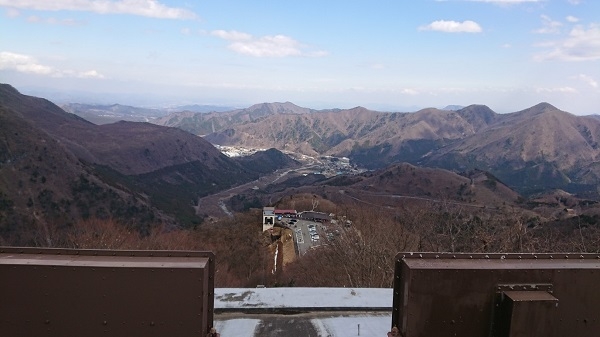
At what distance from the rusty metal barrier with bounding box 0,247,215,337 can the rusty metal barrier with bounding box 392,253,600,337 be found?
6.91 feet

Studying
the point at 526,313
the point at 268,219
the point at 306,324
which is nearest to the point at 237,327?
the point at 306,324

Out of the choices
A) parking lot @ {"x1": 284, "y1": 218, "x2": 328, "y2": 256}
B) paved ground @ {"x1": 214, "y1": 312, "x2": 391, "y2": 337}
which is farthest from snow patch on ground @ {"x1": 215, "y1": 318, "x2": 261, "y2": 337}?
parking lot @ {"x1": 284, "y1": 218, "x2": 328, "y2": 256}

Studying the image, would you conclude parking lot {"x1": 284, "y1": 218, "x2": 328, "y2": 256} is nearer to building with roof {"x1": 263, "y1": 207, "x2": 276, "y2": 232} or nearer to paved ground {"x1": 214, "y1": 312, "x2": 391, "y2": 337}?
building with roof {"x1": 263, "y1": 207, "x2": 276, "y2": 232}

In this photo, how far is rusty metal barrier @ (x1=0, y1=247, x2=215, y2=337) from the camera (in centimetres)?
407

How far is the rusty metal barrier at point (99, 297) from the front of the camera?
4.07m

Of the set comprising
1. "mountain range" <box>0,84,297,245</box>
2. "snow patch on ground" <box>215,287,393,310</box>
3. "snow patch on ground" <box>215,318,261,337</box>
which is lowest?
"mountain range" <box>0,84,297,245</box>

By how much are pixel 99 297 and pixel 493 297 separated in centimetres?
390

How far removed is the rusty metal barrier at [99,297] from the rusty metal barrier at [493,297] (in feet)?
6.91

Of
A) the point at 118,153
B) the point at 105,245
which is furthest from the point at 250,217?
the point at 118,153

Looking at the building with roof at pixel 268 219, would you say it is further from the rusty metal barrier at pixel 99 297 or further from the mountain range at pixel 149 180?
the rusty metal barrier at pixel 99 297

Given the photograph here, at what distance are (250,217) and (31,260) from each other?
49.4 metres

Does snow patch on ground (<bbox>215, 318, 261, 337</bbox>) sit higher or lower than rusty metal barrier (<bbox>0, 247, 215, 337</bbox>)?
lower

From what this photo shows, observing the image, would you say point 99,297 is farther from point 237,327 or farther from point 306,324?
point 306,324

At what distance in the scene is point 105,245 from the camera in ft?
65.4
